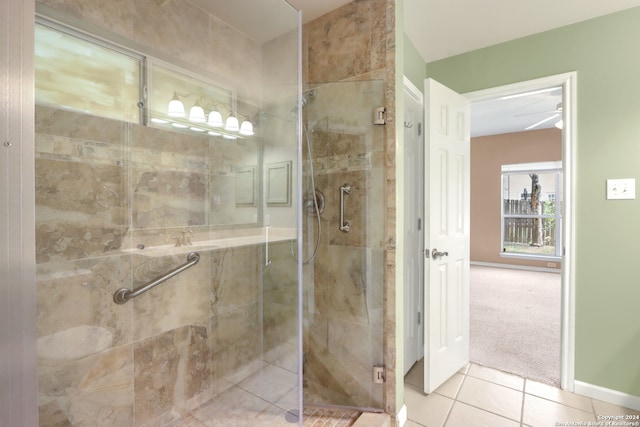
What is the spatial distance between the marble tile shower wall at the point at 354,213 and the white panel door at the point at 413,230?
566mm

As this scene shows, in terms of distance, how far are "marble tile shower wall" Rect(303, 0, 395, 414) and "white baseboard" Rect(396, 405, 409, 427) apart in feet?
0.24

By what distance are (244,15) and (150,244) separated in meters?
1.47

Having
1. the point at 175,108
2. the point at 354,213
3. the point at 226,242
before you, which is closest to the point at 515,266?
the point at 354,213

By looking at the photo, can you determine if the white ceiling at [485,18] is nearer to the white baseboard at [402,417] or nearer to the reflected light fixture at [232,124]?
the reflected light fixture at [232,124]

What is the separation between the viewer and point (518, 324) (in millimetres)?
3234

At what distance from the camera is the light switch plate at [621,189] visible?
1.91 m

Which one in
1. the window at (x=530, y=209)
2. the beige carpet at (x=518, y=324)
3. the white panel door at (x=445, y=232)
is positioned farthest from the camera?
the window at (x=530, y=209)

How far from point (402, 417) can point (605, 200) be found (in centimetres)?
196

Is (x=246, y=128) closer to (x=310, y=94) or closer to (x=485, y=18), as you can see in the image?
(x=310, y=94)

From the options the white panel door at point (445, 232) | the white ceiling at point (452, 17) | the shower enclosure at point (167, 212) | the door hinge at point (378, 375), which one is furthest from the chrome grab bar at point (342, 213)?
the white ceiling at point (452, 17)

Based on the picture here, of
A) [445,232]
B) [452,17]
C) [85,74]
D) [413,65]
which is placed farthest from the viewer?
[413,65]

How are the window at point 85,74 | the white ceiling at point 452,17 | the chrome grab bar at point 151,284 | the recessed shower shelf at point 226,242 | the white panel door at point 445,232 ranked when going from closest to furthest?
the window at point 85,74, the chrome grab bar at point 151,284, the recessed shower shelf at point 226,242, the white ceiling at point 452,17, the white panel door at point 445,232

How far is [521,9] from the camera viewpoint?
1.95 meters

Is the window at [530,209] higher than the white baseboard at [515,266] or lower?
higher
